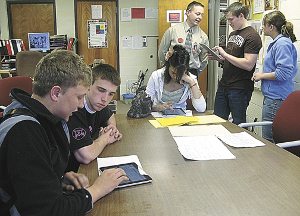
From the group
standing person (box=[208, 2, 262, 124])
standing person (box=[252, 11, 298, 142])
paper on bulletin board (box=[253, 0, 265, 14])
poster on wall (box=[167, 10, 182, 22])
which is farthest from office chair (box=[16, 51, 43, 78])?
standing person (box=[252, 11, 298, 142])

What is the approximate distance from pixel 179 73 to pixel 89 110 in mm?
961

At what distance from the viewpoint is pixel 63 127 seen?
1.13 m

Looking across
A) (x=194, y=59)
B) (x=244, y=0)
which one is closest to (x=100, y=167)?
(x=194, y=59)

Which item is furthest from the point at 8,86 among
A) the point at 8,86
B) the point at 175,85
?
the point at 175,85

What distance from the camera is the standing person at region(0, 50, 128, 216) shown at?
812mm

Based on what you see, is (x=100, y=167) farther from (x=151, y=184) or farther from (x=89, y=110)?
(x=89, y=110)

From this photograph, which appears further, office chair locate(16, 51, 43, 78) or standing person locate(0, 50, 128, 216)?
office chair locate(16, 51, 43, 78)

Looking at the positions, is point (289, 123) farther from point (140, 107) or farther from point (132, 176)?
point (132, 176)

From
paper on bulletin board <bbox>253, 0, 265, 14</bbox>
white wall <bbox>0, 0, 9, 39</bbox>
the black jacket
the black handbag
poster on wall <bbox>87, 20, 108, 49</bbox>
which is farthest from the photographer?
poster on wall <bbox>87, 20, 108, 49</bbox>

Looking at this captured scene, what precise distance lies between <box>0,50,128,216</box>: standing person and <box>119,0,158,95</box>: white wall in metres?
5.03

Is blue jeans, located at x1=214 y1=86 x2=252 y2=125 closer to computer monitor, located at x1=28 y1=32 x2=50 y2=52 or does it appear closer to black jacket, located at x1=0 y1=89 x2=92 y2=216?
black jacket, located at x1=0 y1=89 x2=92 y2=216

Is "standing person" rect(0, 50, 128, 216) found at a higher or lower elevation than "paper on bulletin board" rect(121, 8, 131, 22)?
lower

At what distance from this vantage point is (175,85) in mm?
2543

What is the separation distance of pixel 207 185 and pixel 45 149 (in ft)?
1.96
